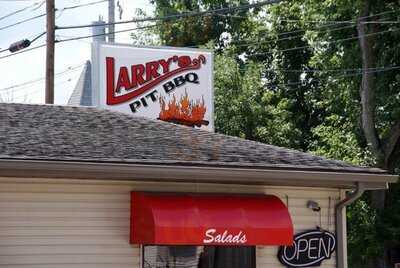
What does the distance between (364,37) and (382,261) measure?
6.34 m

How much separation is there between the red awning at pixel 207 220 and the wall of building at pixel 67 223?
241 millimetres

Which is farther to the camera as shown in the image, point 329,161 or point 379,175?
point 329,161

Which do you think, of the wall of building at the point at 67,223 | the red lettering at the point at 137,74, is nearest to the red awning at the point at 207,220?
the wall of building at the point at 67,223

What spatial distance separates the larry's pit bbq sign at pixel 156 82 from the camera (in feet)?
70.5

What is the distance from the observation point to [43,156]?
31.7 feet

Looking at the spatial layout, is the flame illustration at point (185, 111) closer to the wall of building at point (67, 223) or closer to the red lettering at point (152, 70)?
the red lettering at point (152, 70)

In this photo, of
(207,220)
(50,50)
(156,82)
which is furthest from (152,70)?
(207,220)

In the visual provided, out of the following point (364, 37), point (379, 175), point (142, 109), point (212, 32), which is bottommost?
point (379, 175)

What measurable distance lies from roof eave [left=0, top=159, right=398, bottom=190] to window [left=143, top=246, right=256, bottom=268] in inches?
37.3

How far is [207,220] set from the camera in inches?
418

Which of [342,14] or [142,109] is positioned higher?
[342,14]

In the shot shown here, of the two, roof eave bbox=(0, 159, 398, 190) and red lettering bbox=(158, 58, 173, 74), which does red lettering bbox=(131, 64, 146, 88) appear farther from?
roof eave bbox=(0, 159, 398, 190)

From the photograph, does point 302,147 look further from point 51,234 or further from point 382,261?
point 51,234

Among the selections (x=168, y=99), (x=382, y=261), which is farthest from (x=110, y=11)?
(x=382, y=261)
